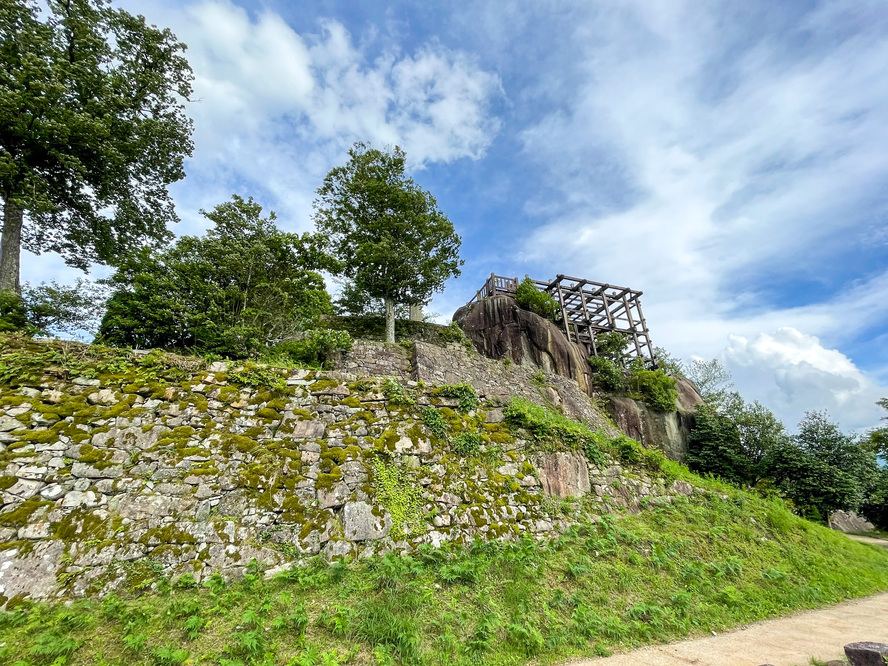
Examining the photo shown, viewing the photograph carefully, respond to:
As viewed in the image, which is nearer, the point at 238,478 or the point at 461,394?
the point at 238,478

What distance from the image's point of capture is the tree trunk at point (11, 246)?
Result: 931 centimetres

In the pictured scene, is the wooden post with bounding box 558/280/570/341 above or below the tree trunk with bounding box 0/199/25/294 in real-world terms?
above

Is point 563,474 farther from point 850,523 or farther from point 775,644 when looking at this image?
point 850,523

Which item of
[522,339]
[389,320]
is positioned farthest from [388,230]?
[522,339]

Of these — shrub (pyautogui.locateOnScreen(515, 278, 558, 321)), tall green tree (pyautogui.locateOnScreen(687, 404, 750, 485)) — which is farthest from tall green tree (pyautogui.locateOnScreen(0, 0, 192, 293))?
tall green tree (pyautogui.locateOnScreen(687, 404, 750, 485))

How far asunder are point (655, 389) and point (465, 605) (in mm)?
20456

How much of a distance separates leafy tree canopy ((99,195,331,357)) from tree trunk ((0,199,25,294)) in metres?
2.91

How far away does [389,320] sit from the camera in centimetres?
1708

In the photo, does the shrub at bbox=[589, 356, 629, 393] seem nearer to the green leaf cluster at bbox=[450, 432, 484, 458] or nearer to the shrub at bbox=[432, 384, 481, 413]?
the shrub at bbox=[432, 384, 481, 413]

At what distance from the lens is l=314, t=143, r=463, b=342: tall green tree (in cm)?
1714

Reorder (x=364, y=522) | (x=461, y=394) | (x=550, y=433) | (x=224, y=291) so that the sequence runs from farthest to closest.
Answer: (x=224, y=291) < (x=550, y=433) < (x=461, y=394) < (x=364, y=522)

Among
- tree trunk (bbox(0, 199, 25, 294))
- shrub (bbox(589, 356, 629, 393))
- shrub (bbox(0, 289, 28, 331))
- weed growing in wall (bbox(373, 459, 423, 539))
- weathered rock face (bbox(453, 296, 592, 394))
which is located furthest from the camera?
shrub (bbox(589, 356, 629, 393))

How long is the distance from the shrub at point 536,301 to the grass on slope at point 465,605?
1769 centimetres

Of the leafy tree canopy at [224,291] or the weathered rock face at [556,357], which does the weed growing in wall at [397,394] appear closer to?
the leafy tree canopy at [224,291]
